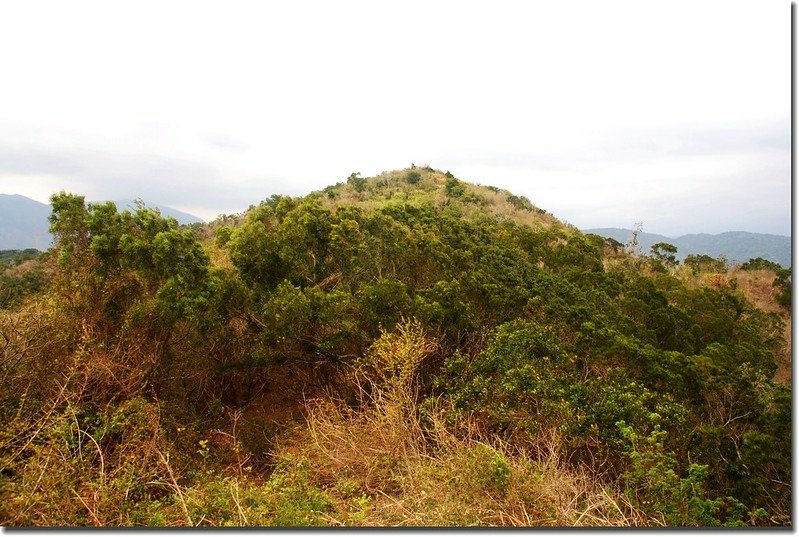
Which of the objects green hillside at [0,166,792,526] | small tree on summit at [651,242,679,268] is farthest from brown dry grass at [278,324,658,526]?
small tree on summit at [651,242,679,268]

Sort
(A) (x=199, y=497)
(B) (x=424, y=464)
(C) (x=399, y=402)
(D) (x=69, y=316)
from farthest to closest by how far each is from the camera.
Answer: (D) (x=69, y=316)
(C) (x=399, y=402)
(B) (x=424, y=464)
(A) (x=199, y=497)

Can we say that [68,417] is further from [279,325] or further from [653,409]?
[653,409]

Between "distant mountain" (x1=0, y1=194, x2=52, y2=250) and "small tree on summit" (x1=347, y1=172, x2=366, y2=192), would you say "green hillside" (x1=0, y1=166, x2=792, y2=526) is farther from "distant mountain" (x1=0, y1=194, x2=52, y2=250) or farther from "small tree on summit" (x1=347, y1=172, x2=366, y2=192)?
"small tree on summit" (x1=347, y1=172, x2=366, y2=192)

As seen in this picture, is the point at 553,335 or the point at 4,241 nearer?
the point at 553,335

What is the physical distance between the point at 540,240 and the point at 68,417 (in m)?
13.2

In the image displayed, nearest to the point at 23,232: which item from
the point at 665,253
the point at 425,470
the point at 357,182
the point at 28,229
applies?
the point at 28,229

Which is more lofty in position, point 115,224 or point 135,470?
point 115,224

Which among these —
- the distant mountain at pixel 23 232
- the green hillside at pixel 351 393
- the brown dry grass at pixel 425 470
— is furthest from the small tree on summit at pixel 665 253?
the distant mountain at pixel 23 232

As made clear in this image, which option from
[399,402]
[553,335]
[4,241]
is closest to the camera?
[399,402]

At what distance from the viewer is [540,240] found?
14922 mm

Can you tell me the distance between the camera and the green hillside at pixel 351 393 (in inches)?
177

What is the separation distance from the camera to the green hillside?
14.8ft

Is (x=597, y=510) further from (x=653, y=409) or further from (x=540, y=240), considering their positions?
(x=540, y=240)

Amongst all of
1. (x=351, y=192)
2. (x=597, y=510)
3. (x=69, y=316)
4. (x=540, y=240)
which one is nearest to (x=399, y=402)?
(x=597, y=510)
